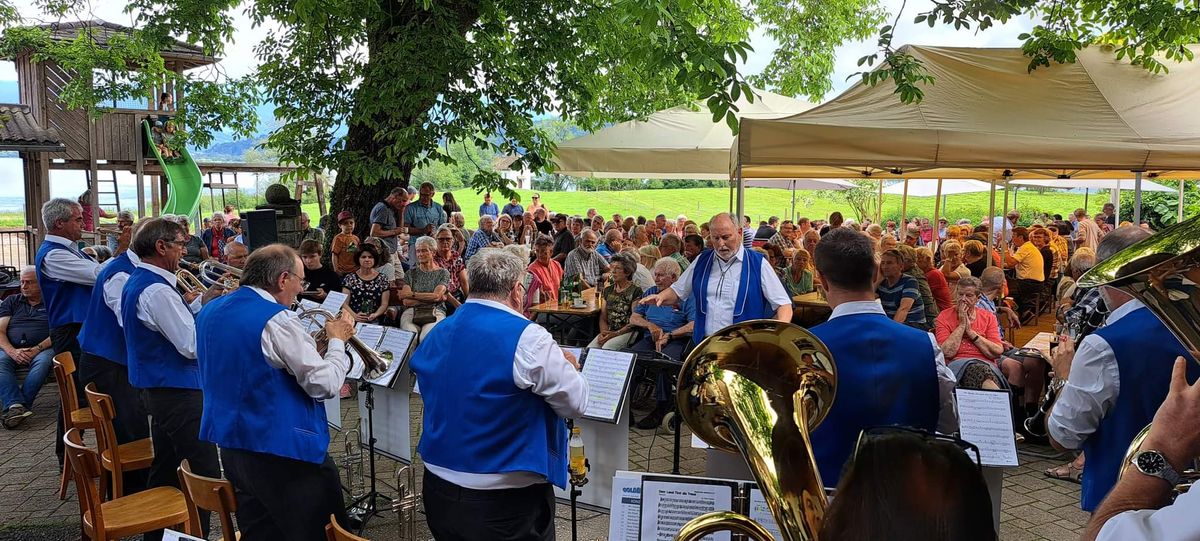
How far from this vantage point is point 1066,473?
5.38 meters

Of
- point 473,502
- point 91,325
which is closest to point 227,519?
point 473,502

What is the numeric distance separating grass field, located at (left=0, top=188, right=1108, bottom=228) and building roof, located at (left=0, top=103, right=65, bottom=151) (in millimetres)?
18771

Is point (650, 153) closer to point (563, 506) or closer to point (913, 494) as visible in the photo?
point (563, 506)

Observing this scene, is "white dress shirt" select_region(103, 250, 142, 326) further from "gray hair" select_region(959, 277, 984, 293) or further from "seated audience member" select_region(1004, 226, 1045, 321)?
"seated audience member" select_region(1004, 226, 1045, 321)

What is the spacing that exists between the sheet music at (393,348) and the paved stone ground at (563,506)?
2.89ft

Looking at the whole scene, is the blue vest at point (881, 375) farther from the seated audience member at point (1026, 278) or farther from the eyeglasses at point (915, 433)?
the seated audience member at point (1026, 278)

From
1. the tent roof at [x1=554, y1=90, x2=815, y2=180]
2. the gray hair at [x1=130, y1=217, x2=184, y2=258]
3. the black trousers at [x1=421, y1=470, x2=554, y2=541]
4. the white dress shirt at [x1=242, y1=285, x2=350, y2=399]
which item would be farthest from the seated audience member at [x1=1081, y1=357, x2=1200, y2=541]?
the tent roof at [x1=554, y1=90, x2=815, y2=180]

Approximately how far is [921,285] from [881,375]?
14.4ft

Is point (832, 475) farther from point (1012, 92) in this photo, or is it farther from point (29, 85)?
point (29, 85)

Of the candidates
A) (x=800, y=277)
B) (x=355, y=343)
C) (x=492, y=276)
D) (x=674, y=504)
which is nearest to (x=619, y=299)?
(x=800, y=277)

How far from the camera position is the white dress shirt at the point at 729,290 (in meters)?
5.27

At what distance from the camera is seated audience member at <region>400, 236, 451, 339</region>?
26.6ft

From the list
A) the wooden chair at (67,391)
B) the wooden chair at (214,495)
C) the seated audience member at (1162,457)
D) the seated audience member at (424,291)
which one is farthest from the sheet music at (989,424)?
the seated audience member at (424,291)

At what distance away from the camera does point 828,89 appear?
20.5 m
